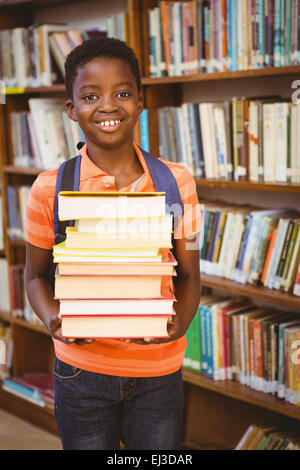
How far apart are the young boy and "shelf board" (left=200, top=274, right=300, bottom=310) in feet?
2.62

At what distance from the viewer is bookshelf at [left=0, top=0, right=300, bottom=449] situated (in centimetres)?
204

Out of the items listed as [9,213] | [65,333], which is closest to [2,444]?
[9,213]

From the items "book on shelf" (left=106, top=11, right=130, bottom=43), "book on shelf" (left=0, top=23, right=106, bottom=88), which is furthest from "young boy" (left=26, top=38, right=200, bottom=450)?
"book on shelf" (left=0, top=23, right=106, bottom=88)

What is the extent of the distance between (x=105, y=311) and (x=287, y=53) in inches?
48.3

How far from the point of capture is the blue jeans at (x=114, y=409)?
3.87ft

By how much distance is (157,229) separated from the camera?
100cm

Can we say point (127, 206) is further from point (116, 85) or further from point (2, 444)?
point (2, 444)

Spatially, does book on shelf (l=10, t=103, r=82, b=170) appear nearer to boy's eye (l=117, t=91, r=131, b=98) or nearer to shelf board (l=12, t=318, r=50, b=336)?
shelf board (l=12, t=318, r=50, b=336)

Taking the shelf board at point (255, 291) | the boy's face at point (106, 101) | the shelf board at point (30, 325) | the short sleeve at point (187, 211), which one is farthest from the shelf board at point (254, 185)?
the shelf board at point (30, 325)

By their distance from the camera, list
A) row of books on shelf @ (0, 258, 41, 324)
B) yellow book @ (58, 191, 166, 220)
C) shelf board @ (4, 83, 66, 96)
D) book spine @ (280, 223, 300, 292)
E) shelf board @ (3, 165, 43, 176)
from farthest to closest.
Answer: row of books on shelf @ (0, 258, 41, 324) → shelf board @ (3, 165, 43, 176) → shelf board @ (4, 83, 66, 96) → book spine @ (280, 223, 300, 292) → yellow book @ (58, 191, 166, 220)

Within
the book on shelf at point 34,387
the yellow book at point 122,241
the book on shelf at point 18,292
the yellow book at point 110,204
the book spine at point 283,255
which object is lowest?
the book on shelf at point 34,387

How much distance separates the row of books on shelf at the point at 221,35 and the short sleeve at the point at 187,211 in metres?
0.88

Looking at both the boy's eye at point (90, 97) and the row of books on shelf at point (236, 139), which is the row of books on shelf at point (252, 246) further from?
the boy's eye at point (90, 97)

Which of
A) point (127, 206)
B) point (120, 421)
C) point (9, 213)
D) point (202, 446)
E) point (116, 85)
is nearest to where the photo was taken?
point (127, 206)
